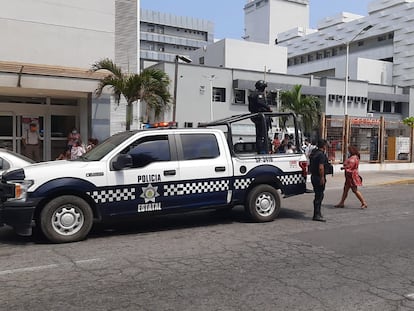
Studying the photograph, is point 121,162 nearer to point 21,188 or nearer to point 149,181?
point 149,181

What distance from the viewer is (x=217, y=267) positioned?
18.8 ft

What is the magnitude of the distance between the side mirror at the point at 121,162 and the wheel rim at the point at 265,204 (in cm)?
268

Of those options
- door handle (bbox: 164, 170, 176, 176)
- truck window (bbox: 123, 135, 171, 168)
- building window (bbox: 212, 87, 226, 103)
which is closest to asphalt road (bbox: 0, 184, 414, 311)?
door handle (bbox: 164, 170, 176, 176)

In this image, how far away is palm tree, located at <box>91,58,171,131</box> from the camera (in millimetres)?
14375

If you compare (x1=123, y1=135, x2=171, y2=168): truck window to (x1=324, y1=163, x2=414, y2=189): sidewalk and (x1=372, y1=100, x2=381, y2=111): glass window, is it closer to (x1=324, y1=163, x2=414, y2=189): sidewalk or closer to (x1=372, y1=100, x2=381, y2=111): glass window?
(x1=324, y1=163, x2=414, y2=189): sidewalk

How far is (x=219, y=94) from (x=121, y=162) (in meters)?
34.3

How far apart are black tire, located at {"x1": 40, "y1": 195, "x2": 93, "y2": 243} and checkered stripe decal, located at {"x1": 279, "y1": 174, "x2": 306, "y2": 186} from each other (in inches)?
147

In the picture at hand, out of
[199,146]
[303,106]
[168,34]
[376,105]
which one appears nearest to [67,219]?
[199,146]

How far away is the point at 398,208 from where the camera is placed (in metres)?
10.8

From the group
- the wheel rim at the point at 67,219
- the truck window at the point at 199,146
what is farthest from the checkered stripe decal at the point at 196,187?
the wheel rim at the point at 67,219

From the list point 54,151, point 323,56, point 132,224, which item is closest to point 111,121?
point 54,151

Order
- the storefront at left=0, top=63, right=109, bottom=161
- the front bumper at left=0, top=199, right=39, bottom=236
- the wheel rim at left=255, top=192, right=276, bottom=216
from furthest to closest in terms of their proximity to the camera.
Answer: the storefront at left=0, top=63, right=109, bottom=161
the wheel rim at left=255, top=192, right=276, bottom=216
the front bumper at left=0, top=199, right=39, bottom=236

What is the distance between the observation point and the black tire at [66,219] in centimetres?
697

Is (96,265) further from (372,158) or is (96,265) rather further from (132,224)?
(372,158)
